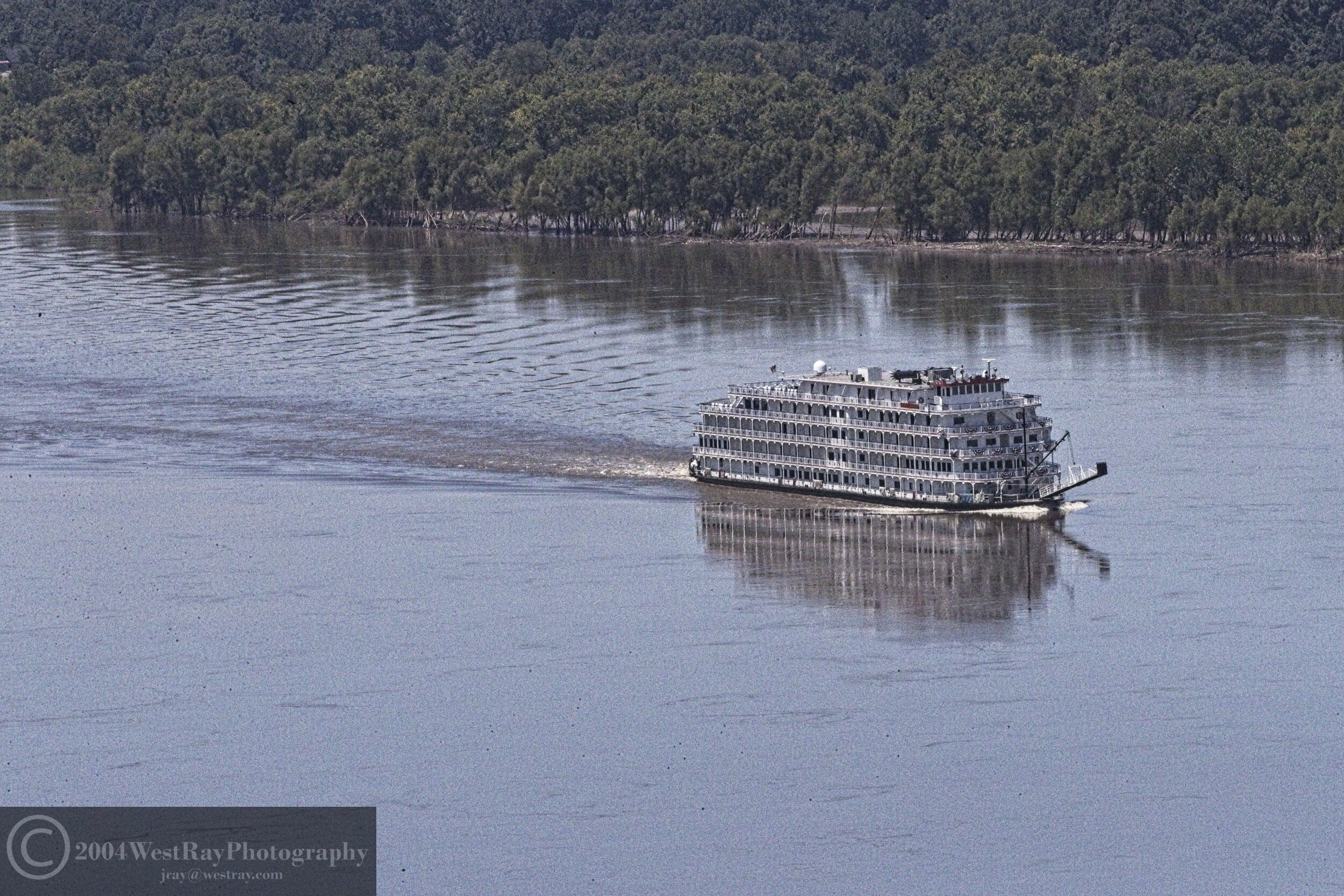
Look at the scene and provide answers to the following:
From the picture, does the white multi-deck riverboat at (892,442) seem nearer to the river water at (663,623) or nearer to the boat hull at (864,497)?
the boat hull at (864,497)

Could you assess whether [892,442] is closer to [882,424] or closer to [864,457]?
[882,424]

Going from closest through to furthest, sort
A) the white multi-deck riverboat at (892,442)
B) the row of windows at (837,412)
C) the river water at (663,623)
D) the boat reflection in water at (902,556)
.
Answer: the river water at (663,623) → the boat reflection in water at (902,556) → the white multi-deck riverboat at (892,442) → the row of windows at (837,412)

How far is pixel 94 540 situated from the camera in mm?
75750

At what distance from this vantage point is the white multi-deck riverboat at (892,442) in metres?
77.8

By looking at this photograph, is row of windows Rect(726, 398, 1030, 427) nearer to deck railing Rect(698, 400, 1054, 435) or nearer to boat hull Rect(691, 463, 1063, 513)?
deck railing Rect(698, 400, 1054, 435)

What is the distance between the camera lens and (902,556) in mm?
72500

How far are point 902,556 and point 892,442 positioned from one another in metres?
7.37

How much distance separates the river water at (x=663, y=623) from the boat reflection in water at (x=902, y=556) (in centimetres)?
20

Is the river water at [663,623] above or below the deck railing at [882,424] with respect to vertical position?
below

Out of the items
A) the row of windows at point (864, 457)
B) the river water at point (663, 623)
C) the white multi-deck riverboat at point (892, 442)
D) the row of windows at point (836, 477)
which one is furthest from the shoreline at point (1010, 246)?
the row of windows at point (836, 477)

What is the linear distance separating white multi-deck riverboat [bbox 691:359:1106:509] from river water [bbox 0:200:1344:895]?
51.0 inches

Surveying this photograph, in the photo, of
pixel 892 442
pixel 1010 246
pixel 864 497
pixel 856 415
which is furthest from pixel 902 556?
pixel 1010 246

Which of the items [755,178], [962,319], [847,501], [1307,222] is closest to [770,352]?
[962,319]

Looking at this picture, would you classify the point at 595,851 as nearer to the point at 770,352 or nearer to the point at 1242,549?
the point at 1242,549
